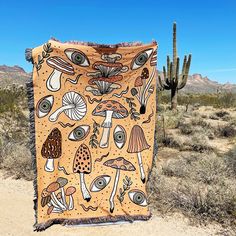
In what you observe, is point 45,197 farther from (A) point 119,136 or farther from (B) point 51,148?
(A) point 119,136

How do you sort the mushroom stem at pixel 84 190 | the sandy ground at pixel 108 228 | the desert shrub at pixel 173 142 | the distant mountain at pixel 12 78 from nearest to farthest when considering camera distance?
the sandy ground at pixel 108 228
the mushroom stem at pixel 84 190
the desert shrub at pixel 173 142
the distant mountain at pixel 12 78

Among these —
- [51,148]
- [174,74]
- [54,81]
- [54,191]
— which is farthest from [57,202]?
[174,74]

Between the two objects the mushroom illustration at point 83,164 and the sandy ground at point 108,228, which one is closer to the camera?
the sandy ground at point 108,228

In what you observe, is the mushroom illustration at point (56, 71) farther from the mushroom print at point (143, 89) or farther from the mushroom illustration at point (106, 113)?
the mushroom print at point (143, 89)

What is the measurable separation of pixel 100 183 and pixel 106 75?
5.21ft

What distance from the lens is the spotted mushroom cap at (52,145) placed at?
4.95 m

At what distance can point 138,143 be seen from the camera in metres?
5.24

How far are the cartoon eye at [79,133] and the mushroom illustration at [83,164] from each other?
132 millimetres

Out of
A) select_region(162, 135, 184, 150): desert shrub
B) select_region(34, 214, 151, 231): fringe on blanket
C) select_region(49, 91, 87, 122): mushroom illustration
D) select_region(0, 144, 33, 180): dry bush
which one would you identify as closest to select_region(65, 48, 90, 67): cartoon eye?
select_region(49, 91, 87, 122): mushroom illustration

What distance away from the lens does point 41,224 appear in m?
4.77

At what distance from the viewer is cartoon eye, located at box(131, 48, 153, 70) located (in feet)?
16.9

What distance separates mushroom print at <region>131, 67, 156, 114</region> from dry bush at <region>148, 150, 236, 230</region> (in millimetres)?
1462

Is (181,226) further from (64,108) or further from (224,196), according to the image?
(64,108)

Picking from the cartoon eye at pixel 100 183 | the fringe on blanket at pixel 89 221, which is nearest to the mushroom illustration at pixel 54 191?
the fringe on blanket at pixel 89 221
